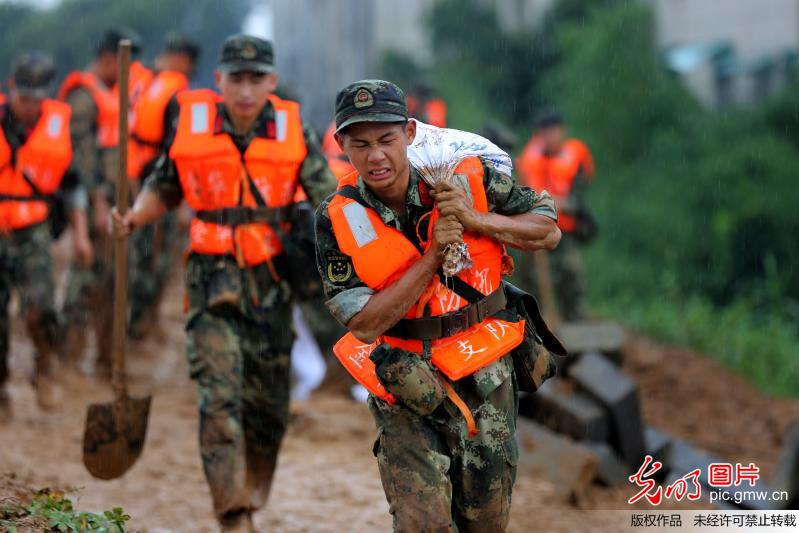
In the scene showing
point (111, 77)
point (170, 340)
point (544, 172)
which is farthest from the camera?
point (544, 172)

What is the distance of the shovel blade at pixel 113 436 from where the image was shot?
5395 mm

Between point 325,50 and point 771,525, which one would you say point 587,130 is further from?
point 771,525

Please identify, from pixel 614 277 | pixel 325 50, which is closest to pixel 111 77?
pixel 325 50

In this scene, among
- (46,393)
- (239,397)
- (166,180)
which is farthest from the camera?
(46,393)

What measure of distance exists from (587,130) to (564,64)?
3450 millimetres

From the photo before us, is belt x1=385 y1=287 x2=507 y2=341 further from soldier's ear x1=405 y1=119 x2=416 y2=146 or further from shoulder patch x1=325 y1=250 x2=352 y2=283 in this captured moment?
soldier's ear x1=405 y1=119 x2=416 y2=146

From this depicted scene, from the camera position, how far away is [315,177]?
543cm

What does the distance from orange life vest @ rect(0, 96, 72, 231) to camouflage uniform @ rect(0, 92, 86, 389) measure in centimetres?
7

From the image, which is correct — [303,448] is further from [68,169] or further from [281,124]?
[281,124]

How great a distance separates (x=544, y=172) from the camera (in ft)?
38.5

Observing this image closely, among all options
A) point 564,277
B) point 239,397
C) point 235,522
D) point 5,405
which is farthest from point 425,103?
point 235,522

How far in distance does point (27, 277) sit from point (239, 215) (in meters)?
3.06

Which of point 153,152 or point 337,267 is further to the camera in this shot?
point 153,152

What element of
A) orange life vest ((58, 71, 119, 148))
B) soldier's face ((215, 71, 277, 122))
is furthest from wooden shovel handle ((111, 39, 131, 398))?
orange life vest ((58, 71, 119, 148))
